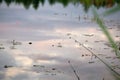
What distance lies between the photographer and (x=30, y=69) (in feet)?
30.1

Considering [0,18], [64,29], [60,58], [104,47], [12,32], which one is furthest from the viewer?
[0,18]

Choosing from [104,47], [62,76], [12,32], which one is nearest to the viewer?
[62,76]

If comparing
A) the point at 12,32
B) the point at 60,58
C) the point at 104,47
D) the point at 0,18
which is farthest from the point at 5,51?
the point at 0,18

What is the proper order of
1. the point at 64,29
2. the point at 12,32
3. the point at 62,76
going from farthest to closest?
1. the point at 64,29
2. the point at 12,32
3. the point at 62,76

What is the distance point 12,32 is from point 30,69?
23.2 ft

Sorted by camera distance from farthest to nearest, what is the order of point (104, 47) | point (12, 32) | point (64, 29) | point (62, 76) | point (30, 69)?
point (64, 29)
point (12, 32)
point (104, 47)
point (30, 69)
point (62, 76)

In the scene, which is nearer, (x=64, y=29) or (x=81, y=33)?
(x=81, y=33)

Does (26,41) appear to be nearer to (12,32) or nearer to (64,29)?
(12,32)

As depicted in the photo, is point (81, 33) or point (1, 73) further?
point (81, 33)

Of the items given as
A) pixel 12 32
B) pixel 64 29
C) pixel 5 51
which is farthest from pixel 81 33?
pixel 5 51

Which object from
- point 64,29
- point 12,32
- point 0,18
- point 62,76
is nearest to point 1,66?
point 62,76

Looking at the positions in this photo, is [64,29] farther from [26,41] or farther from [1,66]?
[1,66]

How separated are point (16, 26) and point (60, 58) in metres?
8.00

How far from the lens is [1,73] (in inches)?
339
